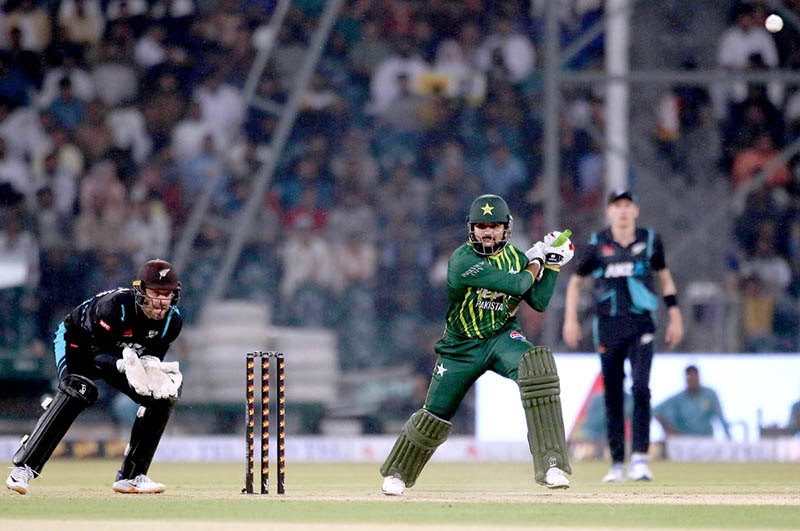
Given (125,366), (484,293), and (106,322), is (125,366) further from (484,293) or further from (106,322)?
(484,293)

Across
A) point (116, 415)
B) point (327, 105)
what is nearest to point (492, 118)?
point (327, 105)

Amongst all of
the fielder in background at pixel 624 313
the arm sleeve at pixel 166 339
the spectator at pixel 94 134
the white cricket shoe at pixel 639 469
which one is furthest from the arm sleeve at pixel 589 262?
the spectator at pixel 94 134

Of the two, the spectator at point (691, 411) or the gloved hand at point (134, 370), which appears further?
the spectator at point (691, 411)

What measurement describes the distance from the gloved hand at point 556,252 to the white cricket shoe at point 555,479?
1.12 meters

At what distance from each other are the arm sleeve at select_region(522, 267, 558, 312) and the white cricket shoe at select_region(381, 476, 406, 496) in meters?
1.25

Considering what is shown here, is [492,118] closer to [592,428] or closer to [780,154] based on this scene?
[780,154]

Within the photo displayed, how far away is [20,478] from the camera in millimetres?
8352

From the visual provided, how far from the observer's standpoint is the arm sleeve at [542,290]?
8242mm

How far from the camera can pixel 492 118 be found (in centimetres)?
1711

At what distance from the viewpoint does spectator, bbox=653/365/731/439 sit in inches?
518

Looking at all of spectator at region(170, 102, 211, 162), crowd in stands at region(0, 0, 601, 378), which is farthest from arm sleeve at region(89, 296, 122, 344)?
spectator at region(170, 102, 211, 162)

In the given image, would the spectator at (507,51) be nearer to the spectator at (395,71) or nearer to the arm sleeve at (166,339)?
the spectator at (395,71)

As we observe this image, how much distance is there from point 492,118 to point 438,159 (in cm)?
82

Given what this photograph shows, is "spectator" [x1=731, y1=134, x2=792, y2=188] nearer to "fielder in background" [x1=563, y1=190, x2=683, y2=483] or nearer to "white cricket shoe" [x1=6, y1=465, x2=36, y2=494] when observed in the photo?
"fielder in background" [x1=563, y1=190, x2=683, y2=483]
